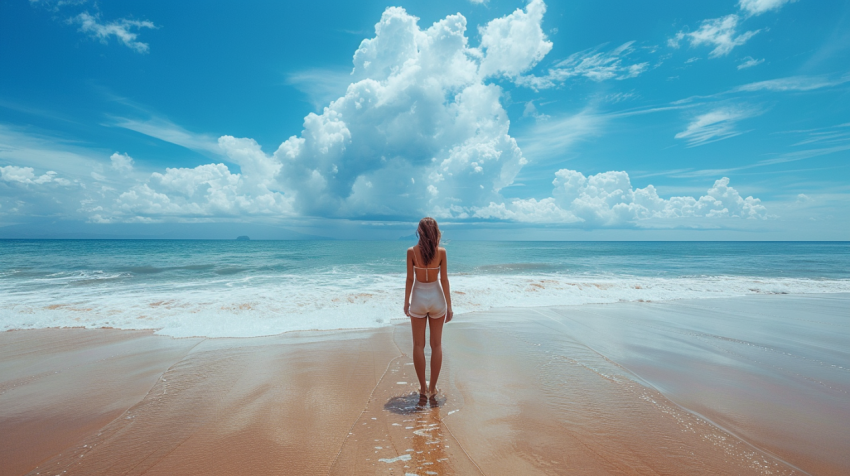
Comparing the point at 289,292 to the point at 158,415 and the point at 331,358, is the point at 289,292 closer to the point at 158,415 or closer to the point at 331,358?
the point at 331,358

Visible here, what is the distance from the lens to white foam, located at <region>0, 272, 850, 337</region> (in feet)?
28.8

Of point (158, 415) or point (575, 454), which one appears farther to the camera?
point (158, 415)

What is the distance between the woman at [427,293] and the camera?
4352 millimetres

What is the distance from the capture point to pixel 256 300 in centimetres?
1172

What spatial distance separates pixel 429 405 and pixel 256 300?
9.45 meters

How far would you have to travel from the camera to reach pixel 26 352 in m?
6.73

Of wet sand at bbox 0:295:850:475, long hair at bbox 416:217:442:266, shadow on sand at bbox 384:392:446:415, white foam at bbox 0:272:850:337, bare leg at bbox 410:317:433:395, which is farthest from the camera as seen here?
white foam at bbox 0:272:850:337

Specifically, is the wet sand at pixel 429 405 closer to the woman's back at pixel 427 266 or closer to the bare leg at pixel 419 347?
the bare leg at pixel 419 347

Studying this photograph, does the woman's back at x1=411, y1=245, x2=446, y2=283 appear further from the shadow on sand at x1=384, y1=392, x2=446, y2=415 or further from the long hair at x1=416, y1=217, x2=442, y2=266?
the shadow on sand at x1=384, y1=392, x2=446, y2=415

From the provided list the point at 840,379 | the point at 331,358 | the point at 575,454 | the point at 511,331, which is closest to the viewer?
the point at 575,454

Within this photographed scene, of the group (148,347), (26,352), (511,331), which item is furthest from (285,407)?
(26,352)

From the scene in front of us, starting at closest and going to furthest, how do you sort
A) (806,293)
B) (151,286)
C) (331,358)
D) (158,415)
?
(158,415), (331,358), (806,293), (151,286)

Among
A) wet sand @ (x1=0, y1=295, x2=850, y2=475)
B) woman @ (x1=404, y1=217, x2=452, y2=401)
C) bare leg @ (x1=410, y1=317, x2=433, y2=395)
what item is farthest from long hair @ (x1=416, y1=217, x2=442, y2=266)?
wet sand @ (x1=0, y1=295, x2=850, y2=475)

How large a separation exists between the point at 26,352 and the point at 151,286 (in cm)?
1051
